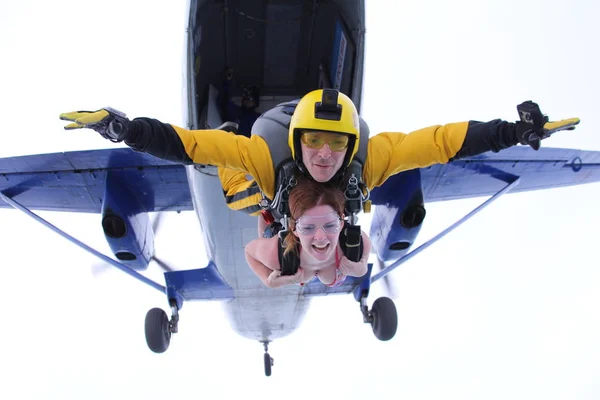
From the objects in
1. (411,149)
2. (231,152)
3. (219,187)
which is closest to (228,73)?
(219,187)

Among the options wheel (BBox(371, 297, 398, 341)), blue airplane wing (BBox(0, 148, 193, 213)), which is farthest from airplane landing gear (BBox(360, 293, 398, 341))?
blue airplane wing (BBox(0, 148, 193, 213))

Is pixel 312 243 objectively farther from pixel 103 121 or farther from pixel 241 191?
pixel 103 121

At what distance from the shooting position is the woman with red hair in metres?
4.38

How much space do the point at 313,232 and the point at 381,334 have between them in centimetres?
495

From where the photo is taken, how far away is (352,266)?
15.7 ft

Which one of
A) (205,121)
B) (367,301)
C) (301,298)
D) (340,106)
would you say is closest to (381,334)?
(367,301)

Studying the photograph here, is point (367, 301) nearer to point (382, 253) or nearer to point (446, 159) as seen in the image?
point (382, 253)

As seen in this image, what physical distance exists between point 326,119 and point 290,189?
22.9 inches

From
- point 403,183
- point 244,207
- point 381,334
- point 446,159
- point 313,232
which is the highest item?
point 446,159

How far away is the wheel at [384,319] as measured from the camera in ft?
29.1

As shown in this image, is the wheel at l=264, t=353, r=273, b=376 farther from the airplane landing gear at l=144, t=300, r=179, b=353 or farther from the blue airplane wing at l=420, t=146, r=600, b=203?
the blue airplane wing at l=420, t=146, r=600, b=203

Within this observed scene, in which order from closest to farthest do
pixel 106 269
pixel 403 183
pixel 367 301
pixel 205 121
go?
pixel 205 121 < pixel 403 183 < pixel 367 301 < pixel 106 269

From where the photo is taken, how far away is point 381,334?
8.91 m

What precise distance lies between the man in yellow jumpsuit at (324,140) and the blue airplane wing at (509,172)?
5.21 meters
